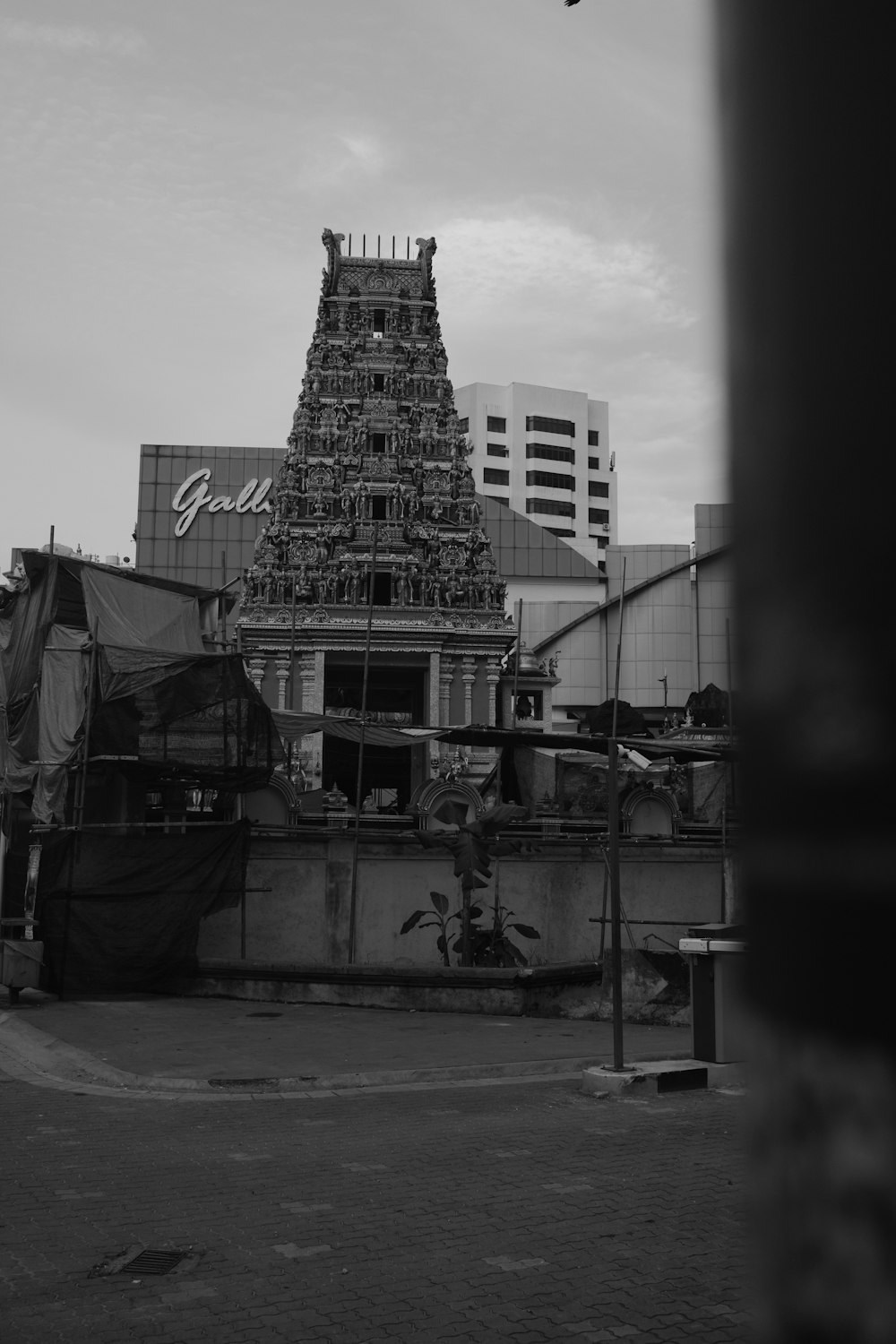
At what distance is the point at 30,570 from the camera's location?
21.4m

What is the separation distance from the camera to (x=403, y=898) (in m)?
20.6


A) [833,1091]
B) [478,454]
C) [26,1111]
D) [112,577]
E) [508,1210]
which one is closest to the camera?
[833,1091]

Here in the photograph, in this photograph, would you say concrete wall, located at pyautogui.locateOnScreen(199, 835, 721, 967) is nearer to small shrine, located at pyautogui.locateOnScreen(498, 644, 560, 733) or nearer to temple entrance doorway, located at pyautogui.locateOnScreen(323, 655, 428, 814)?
temple entrance doorway, located at pyautogui.locateOnScreen(323, 655, 428, 814)

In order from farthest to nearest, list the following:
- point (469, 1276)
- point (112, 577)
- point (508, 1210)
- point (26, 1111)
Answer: point (112, 577) → point (26, 1111) → point (508, 1210) → point (469, 1276)

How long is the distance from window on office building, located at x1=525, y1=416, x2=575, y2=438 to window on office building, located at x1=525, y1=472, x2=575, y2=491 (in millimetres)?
2681

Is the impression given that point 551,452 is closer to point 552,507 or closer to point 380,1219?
point 552,507

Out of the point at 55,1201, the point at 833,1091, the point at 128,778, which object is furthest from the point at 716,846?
the point at 833,1091

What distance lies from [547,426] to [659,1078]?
7398cm

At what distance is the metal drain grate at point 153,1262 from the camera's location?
599 cm

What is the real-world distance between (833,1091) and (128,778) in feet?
67.9

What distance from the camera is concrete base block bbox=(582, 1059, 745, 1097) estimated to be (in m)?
10.3

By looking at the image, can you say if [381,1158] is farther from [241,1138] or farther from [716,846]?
[716,846]

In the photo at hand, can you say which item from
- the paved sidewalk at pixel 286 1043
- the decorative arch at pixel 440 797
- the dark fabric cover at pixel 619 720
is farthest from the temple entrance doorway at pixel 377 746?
the paved sidewalk at pixel 286 1043

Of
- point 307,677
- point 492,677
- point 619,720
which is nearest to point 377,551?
point 307,677
